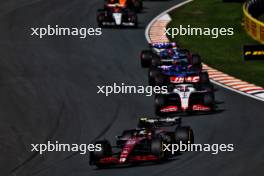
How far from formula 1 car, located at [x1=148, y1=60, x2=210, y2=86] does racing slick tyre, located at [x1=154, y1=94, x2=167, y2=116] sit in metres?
3.78

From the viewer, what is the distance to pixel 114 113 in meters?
36.4

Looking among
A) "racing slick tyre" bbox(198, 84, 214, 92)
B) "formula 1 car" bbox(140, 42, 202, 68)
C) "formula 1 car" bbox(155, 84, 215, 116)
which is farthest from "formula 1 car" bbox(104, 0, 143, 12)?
"formula 1 car" bbox(155, 84, 215, 116)

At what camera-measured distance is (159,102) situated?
35125 mm

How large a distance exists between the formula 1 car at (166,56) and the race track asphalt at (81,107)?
0.78 metres

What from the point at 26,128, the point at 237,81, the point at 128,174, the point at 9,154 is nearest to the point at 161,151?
the point at 128,174

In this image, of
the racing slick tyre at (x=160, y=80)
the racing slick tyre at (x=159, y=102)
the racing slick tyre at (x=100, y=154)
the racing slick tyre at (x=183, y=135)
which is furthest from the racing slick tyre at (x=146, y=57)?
the racing slick tyre at (x=100, y=154)

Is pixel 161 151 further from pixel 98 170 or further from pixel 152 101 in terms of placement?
pixel 152 101

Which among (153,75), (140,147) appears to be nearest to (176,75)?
(153,75)

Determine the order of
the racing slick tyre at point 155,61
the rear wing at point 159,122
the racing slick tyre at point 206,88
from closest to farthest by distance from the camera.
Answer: the rear wing at point 159,122, the racing slick tyre at point 206,88, the racing slick tyre at point 155,61

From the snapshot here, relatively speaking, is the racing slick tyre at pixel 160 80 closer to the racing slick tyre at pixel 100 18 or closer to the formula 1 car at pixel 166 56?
the formula 1 car at pixel 166 56

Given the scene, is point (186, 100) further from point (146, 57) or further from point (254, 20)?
point (254, 20)

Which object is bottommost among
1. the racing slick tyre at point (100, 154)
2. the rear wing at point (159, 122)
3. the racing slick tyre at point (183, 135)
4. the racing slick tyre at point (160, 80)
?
the racing slick tyre at point (100, 154)

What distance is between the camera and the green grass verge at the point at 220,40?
44584 mm

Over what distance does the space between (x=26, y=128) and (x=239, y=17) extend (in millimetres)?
25265
